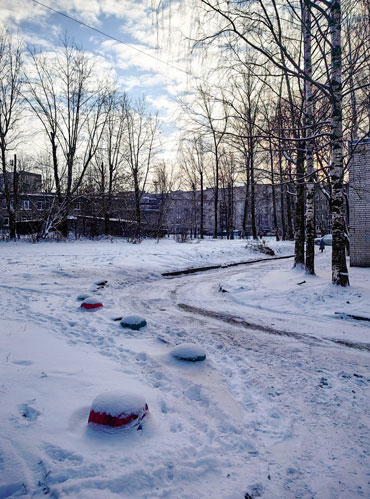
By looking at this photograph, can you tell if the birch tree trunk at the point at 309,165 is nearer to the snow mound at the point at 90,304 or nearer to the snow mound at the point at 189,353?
the snow mound at the point at 90,304

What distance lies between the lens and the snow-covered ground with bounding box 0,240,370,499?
1816 mm

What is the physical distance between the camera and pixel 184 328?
5.04 meters

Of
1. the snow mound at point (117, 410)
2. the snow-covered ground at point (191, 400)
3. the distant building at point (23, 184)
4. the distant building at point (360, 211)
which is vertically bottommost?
the snow-covered ground at point (191, 400)

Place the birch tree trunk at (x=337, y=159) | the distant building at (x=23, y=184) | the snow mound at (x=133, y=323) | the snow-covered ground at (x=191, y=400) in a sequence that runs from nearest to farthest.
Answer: the snow-covered ground at (x=191, y=400) → the snow mound at (x=133, y=323) → the birch tree trunk at (x=337, y=159) → the distant building at (x=23, y=184)

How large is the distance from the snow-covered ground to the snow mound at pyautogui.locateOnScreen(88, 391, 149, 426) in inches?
2.7

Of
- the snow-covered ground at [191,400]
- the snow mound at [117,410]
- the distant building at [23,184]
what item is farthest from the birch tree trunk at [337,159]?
the distant building at [23,184]

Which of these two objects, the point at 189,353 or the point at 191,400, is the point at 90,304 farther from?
the point at 191,400

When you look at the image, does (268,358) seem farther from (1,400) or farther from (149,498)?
(1,400)

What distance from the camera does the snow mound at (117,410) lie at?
2240mm

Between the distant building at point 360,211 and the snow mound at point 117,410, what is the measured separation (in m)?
12.0

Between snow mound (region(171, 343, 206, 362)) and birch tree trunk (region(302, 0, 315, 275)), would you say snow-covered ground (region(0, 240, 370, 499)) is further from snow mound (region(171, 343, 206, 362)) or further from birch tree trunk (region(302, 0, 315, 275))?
birch tree trunk (region(302, 0, 315, 275))

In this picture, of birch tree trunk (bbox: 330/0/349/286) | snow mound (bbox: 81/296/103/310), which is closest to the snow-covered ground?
snow mound (bbox: 81/296/103/310)

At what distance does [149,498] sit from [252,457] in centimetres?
79

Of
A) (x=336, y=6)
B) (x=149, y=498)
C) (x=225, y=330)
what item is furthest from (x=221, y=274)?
(x=149, y=498)
